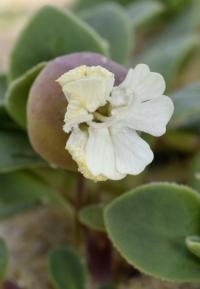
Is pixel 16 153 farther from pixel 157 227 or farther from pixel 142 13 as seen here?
pixel 142 13

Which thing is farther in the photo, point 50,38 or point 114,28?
point 114,28

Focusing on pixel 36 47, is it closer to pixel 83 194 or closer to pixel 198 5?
pixel 83 194

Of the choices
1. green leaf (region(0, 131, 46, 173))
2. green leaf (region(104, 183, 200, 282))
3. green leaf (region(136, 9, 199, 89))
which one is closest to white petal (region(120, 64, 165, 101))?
green leaf (region(104, 183, 200, 282))

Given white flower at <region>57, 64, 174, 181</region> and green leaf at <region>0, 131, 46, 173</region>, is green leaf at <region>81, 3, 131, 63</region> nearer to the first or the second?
green leaf at <region>0, 131, 46, 173</region>

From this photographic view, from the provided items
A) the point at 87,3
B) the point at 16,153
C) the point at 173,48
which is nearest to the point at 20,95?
the point at 16,153

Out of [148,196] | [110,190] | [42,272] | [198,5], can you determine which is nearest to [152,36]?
[198,5]

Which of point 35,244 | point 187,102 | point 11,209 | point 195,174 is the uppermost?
point 187,102

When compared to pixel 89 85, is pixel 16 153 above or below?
below

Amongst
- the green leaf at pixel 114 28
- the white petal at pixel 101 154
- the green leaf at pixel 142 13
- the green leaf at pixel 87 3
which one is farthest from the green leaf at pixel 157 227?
the green leaf at pixel 87 3
